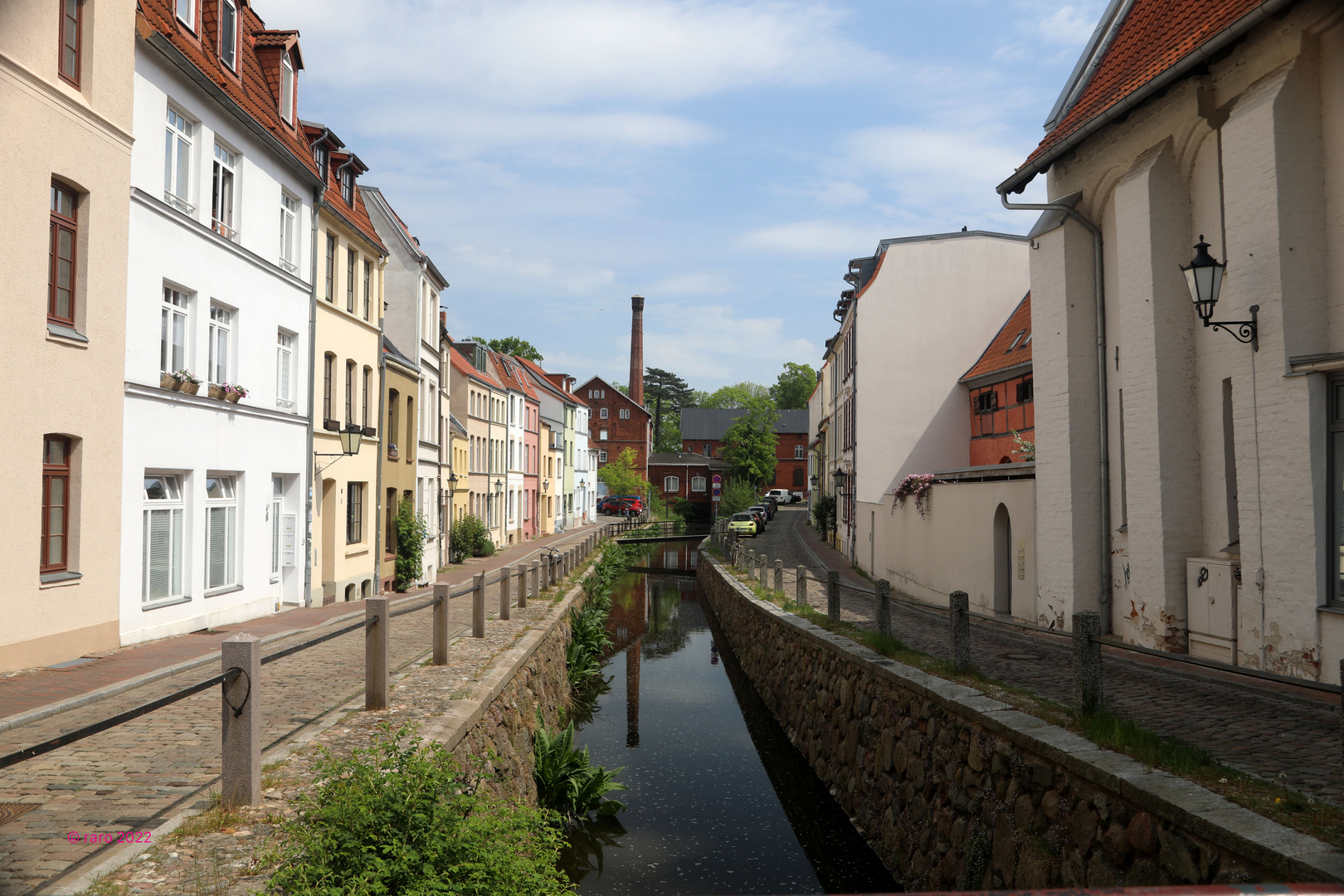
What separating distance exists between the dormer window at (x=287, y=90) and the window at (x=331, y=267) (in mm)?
2499

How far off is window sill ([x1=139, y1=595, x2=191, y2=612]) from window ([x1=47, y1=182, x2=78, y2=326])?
12.6 ft

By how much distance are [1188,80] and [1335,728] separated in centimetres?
689

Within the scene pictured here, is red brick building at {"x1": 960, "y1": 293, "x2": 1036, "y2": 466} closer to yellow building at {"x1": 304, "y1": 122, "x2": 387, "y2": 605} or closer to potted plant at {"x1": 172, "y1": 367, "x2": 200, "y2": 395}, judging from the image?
yellow building at {"x1": 304, "y1": 122, "x2": 387, "y2": 605}

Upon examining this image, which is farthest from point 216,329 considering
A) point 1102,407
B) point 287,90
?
point 1102,407

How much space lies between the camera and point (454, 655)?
10.6 metres

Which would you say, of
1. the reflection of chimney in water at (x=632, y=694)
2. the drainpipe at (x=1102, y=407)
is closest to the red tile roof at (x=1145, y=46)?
the drainpipe at (x=1102, y=407)

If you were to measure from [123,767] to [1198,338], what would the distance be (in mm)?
10967

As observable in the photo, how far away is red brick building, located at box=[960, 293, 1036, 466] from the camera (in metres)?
21.6

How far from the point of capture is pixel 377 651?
730 centimetres

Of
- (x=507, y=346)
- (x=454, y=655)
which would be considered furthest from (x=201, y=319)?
(x=507, y=346)

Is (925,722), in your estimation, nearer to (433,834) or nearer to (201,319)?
(433,834)

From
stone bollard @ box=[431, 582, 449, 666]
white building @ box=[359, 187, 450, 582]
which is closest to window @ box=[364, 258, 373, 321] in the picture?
white building @ box=[359, 187, 450, 582]

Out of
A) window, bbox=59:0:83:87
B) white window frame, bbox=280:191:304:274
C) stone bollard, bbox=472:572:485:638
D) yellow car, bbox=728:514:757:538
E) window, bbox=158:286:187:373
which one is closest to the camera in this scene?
window, bbox=59:0:83:87

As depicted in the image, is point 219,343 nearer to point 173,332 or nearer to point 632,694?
point 173,332
